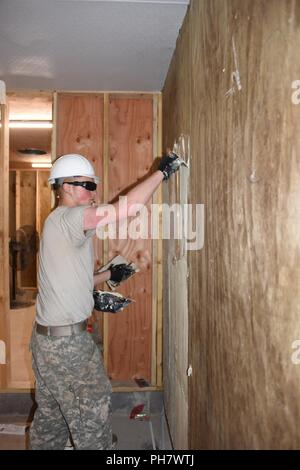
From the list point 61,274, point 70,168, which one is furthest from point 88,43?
point 61,274

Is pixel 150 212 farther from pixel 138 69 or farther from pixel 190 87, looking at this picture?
pixel 190 87

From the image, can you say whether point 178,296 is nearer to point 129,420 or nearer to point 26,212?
point 129,420

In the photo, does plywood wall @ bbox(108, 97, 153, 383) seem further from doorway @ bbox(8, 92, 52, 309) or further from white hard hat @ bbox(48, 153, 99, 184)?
doorway @ bbox(8, 92, 52, 309)

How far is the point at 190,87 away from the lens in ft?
5.27

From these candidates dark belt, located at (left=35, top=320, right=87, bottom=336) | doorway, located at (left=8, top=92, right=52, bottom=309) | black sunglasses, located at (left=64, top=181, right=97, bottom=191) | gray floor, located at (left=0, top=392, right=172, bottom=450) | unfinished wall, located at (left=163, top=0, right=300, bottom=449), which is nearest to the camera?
unfinished wall, located at (left=163, top=0, right=300, bottom=449)

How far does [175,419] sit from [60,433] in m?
0.68

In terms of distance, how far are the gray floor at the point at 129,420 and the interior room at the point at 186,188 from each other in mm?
Answer: 12

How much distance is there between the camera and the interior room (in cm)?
74

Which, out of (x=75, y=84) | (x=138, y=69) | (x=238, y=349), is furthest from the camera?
(x=75, y=84)

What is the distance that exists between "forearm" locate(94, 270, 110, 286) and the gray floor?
1.04 metres

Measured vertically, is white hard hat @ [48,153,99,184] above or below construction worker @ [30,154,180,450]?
above

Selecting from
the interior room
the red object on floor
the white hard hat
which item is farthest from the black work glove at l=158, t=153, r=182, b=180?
the red object on floor
